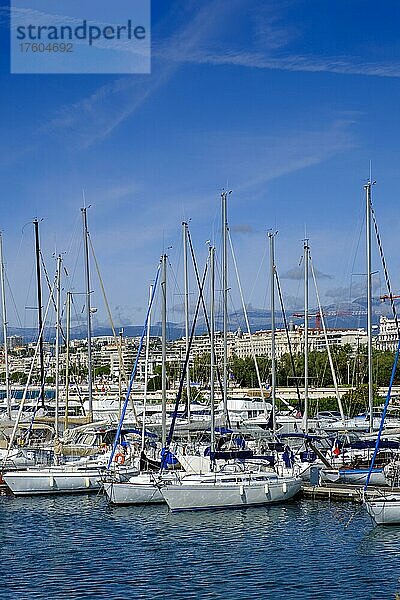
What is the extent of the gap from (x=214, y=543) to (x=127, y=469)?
856cm

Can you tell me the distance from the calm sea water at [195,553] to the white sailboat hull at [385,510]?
13.0 inches

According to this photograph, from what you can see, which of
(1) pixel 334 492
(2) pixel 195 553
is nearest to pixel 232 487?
(1) pixel 334 492

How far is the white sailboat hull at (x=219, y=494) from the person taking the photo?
32594 mm

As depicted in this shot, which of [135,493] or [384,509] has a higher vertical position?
[384,509]

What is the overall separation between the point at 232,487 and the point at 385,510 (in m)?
6.25

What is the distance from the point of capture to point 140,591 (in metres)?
23.5

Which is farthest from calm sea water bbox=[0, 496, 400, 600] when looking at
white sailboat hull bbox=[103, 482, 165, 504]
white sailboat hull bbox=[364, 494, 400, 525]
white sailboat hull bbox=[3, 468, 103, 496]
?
white sailboat hull bbox=[3, 468, 103, 496]

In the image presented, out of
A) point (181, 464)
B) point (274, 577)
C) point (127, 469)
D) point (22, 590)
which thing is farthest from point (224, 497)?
point (22, 590)

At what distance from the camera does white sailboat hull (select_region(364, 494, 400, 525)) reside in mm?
28656

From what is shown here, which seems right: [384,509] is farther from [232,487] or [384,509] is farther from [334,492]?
[232,487]

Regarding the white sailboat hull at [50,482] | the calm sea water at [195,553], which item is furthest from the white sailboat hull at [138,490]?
Answer: the white sailboat hull at [50,482]

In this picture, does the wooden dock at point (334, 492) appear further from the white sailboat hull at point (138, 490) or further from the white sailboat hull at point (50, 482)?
the white sailboat hull at point (50, 482)

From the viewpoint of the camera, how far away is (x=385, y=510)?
28.7m

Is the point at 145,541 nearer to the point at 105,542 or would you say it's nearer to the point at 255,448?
the point at 105,542
